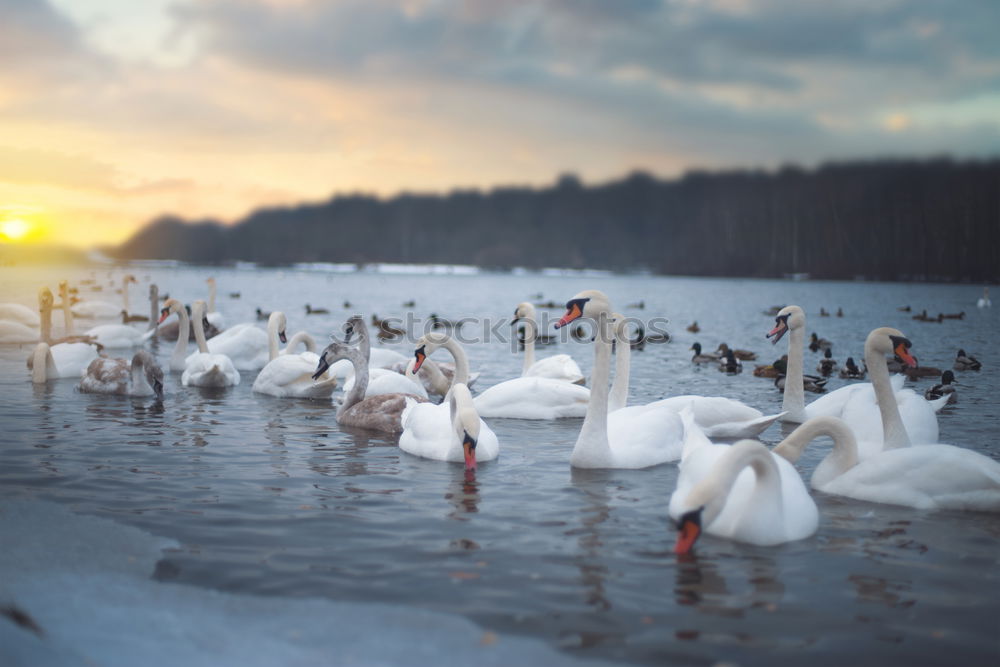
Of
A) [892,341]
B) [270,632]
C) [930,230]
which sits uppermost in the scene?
[930,230]

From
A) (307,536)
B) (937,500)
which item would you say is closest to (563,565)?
(307,536)

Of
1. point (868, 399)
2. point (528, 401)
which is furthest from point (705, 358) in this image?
point (868, 399)

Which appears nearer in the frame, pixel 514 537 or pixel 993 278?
pixel 514 537

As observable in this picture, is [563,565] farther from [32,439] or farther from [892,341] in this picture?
[32,439]

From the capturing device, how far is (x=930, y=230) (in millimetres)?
122750

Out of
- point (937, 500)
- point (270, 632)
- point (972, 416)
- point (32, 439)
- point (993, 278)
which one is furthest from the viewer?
point (993, 278)

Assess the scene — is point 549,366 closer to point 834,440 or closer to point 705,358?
point 705,358

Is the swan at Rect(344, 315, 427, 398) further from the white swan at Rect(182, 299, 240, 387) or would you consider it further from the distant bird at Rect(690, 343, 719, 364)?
the distant bird at Rect(690, 343, 719, 364)

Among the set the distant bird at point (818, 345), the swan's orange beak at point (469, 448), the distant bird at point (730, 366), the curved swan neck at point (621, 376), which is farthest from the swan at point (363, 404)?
the distant bird at point (818, 345)

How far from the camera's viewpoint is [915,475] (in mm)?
6902

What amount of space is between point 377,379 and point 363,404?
1067 mm

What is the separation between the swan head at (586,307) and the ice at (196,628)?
11.6 feet

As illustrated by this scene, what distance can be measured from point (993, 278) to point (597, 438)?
389 feet

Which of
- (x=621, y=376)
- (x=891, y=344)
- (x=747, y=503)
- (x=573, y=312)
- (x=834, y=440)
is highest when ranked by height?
(x=573, y=312)
